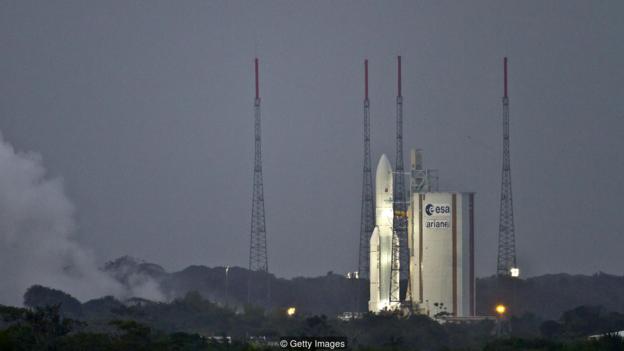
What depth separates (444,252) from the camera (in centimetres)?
16250

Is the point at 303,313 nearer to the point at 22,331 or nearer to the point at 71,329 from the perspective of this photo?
the point at 71,329

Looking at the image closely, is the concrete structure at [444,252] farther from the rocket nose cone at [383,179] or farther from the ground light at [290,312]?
the ground light at [290,312]

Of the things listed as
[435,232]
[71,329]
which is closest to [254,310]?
[435,232]

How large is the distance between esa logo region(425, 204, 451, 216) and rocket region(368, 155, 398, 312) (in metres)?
3.53

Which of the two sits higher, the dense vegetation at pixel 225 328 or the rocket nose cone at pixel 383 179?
the rocket nose cone at pixel 383 179

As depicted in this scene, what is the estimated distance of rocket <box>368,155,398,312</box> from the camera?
164 m

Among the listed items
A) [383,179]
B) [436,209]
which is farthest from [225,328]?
[436,209]

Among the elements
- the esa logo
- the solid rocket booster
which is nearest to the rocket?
the solid rocket booster

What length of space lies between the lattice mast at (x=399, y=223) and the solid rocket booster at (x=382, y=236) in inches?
47.7

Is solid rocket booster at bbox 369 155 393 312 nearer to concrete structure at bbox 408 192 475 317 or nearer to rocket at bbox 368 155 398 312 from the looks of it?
rocket at bbox 368 155 398 312

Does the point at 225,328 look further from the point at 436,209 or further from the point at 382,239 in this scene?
the point at 436,209

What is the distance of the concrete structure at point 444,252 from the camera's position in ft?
533

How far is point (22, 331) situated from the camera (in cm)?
11656

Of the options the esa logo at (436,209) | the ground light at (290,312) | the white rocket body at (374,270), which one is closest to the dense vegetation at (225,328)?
the ground light at (290,312)
